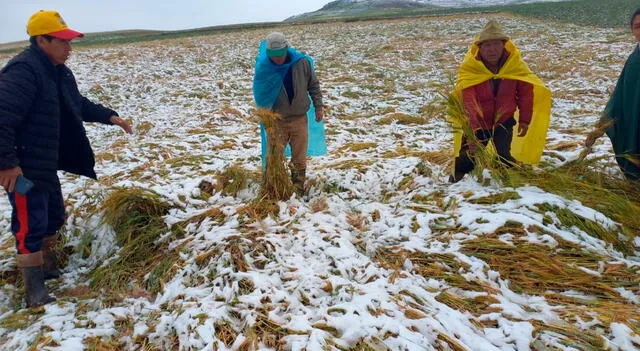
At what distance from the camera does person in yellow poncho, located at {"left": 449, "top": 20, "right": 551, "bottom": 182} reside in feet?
12.3

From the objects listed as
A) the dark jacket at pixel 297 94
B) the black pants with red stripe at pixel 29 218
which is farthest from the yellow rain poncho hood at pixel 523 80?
the black pants with red stripe at pixel 29 218

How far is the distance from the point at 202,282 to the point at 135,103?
9540mm

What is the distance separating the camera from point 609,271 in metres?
2.78

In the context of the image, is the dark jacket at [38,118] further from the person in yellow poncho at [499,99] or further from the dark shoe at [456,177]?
the dark shoe at [456,177]

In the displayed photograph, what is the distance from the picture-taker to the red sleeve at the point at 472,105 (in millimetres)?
3846

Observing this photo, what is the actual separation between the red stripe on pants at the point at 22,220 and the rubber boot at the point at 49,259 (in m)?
0.45

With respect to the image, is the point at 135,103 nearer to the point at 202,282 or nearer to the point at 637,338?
the point at 202,282

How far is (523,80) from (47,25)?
13.2ft

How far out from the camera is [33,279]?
2.98m

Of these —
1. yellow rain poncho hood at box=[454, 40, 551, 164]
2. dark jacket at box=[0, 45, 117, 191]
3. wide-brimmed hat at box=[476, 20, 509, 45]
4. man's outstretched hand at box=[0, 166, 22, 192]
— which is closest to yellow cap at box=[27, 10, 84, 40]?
dark jacket at box=[0, 45, 117, 191]

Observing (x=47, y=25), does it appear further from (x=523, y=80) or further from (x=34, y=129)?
(x=523, y=80)

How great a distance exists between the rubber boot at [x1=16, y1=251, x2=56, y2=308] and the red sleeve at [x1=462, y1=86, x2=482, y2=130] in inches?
154

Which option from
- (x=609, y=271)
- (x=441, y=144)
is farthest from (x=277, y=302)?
(x=441, y=144)

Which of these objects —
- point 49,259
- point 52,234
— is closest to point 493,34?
point 52,234
